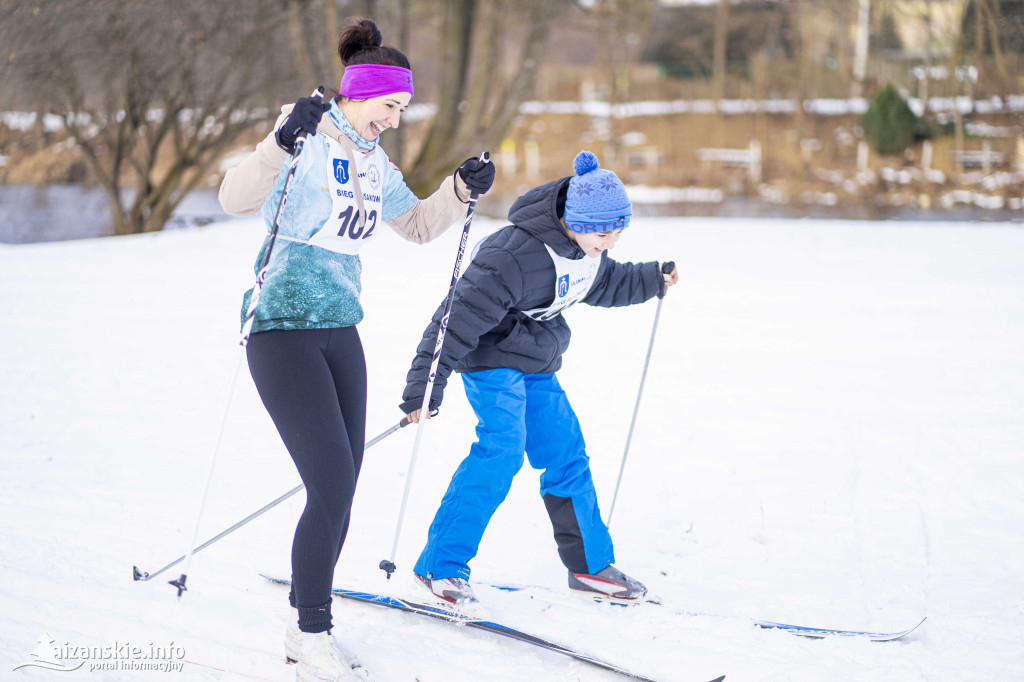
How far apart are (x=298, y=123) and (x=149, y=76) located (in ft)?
39.2

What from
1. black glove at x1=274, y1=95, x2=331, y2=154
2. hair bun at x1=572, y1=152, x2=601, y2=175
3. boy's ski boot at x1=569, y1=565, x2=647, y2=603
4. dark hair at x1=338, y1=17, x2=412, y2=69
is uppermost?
dark hair at x1=338, y1=17, x2=412, y2=69

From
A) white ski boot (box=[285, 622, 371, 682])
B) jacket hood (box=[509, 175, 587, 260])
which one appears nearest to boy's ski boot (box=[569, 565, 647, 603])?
white ski boot (box=[285, 622, 371, 682])

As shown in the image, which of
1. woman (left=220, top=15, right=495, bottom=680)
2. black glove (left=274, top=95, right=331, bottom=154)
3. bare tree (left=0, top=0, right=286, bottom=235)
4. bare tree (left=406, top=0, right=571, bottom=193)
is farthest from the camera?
bare tree (left=406, top=0, right=571, bottom=193)

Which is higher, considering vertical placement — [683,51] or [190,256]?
[683,51]

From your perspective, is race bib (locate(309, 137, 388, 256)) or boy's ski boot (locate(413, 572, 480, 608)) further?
boy's ski boot (locate(413, 572, 480, 608))

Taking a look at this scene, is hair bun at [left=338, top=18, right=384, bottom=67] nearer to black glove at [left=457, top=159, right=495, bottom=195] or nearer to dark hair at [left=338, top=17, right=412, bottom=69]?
dark hair at [left=338, top=17, right=412, bottom=69]

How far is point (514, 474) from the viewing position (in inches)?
112

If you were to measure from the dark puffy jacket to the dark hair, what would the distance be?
65 centimetres

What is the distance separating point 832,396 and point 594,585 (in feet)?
9.09

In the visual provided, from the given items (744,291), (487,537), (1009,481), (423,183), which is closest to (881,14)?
(423,183)

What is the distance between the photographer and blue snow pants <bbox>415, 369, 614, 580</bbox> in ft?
9.30

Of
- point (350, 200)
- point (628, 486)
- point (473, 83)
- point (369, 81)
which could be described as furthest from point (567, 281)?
point (473, 83)

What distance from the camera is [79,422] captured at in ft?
15.4

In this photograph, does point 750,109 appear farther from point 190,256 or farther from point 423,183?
point 190,256
